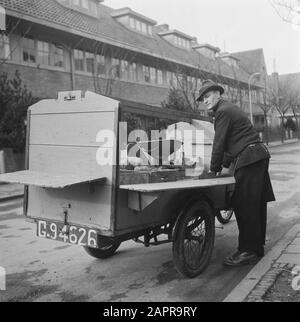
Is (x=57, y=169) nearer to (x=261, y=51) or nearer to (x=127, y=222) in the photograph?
(x=127, y=222)

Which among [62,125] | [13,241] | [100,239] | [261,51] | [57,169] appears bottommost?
[13,241]

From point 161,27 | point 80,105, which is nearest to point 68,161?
point 80,105

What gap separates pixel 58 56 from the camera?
2052 cm

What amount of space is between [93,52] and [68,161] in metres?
19.3

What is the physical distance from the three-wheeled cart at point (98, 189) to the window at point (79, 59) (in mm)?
17755

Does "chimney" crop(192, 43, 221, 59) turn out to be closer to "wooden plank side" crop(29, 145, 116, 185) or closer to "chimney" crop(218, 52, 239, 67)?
"chimney" crop(218, 52, 239, 67)

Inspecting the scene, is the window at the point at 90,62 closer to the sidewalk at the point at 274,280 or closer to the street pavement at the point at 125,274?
the street pavement at the point at 125,274

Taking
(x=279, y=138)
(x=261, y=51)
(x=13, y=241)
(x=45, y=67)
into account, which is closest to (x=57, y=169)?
(x=13, y=241)

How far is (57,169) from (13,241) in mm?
2699

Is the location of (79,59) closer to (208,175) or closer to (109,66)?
(109,66)

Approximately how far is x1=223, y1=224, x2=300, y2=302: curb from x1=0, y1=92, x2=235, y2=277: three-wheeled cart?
21.3 inches

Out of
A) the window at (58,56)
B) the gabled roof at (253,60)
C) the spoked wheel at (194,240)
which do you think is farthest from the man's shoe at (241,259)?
the gabled roof at (253,60)

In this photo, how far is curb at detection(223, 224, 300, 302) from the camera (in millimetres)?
3826
